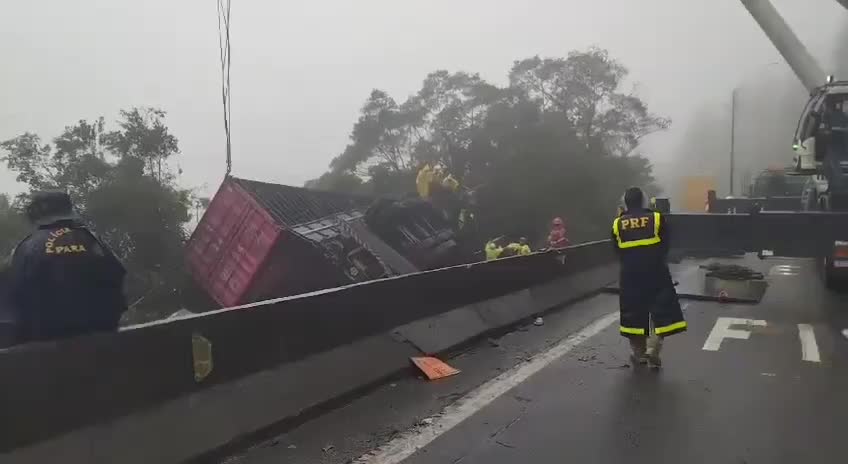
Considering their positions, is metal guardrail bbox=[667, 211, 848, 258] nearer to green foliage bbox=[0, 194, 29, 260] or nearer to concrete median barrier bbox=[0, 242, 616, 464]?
concrete median barrier bbox=[0, 242, 616, 464]

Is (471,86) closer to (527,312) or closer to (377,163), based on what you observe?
(377,163)

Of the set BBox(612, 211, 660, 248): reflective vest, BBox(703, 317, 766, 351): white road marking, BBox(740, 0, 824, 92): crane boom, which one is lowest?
BBox(703, 317, 766, 351): white road marking

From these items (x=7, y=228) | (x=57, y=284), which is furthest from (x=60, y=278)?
(x=7, y=228)

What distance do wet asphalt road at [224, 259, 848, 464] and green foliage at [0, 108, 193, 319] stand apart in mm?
5855

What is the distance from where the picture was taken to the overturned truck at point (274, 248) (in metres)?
17.1

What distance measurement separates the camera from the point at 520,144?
4466 cm

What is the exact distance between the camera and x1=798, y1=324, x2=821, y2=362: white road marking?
7.85m

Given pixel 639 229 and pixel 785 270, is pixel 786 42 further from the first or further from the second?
pixel 639 229

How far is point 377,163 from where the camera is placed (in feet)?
149

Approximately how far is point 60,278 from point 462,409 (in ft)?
9.93

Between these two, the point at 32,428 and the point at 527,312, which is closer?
the point at 32,428

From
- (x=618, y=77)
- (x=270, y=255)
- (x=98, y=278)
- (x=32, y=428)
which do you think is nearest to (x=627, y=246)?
(x=98, y=278)

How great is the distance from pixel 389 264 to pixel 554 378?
1245cm

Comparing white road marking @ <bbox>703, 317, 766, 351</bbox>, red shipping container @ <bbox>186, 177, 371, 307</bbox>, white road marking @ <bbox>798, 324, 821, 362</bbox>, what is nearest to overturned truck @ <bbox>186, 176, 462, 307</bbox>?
red shipping container @ <bbox>186, 177, 371, 307</bbox>
